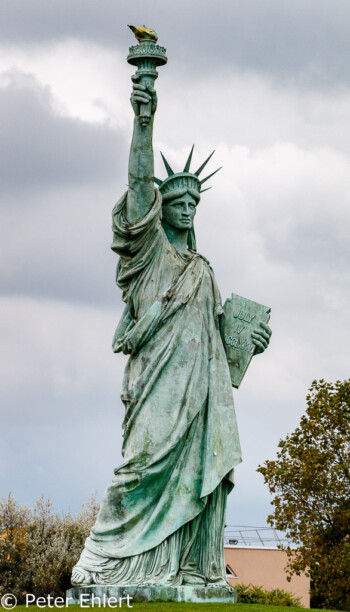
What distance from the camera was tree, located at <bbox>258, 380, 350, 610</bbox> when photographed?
33.4 metres

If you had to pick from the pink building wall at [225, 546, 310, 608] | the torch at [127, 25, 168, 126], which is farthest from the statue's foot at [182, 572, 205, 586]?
the pink building wall at [225, 546, 310, 608]

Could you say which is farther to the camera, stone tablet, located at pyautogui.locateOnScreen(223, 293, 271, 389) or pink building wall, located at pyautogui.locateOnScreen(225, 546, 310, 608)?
pink building wall, located at pyautogui.locateOnScreen(225, 546, 310, 608)

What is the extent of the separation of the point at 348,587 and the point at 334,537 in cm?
184

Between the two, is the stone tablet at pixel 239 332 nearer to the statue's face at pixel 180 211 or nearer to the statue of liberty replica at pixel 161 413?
the statue of liberty replica at pixel 161 413

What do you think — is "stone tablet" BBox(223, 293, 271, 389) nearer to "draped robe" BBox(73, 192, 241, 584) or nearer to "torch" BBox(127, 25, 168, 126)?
"draped robe" BBox(73, 192, 241, 584)

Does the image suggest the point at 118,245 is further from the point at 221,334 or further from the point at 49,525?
the point at 49,525

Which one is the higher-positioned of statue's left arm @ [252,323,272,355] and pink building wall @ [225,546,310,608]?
pink building wall @ [225,546,310,608]

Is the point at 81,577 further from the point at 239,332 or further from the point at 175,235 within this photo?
the point at 175,235

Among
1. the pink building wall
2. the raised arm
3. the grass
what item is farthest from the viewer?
the pink building wall

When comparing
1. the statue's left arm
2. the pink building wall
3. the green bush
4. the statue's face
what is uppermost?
the pink building wall

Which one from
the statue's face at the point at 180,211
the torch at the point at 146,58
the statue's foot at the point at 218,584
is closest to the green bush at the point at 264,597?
the statue's foot at the point at 218,584

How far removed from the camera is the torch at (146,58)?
14.6m

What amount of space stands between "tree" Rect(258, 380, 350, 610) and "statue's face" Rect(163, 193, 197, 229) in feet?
61.8

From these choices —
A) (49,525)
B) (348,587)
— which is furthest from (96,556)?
(348,587)
